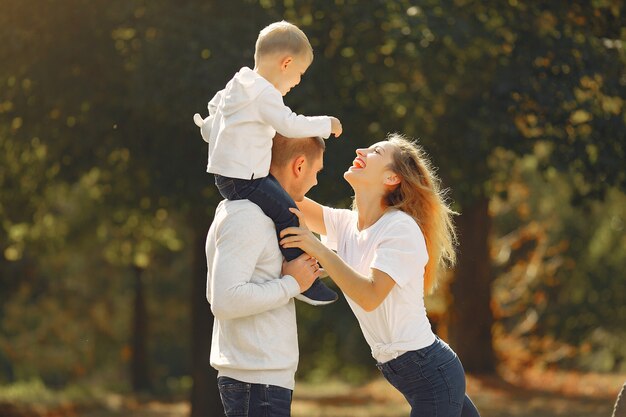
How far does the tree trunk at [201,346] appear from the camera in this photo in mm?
11797

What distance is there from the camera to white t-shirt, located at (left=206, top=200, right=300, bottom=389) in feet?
12.3

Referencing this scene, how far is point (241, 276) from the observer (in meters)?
A: 3.76

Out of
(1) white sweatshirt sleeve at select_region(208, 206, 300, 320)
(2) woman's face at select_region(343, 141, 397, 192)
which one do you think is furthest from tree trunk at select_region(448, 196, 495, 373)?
(1) white sweatshirt sleeve at select_region(208, 206, 300, 320)

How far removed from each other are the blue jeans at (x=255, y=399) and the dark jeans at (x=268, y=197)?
0.52 meters

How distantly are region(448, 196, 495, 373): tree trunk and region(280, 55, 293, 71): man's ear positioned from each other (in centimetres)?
1197

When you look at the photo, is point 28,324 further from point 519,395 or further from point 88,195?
point 519,395

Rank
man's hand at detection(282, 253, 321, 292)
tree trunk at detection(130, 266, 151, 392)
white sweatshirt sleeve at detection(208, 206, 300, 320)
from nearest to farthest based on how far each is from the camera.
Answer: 1. white sweatshirt sleeve at detection(208, 206, 300, 320)
2. man's hand at detection(282, 253, 321, 292)
3. tree trunk at detection(130, 266, 151, 392)

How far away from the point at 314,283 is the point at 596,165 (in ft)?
21.6

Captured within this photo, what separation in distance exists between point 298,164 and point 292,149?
72mm

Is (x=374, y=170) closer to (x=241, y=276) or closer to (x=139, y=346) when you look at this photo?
(x=241, y=276)

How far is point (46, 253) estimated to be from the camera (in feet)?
53.7

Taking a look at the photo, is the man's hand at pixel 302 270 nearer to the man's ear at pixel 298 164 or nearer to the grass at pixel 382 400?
the man's ear at pixel 298 164

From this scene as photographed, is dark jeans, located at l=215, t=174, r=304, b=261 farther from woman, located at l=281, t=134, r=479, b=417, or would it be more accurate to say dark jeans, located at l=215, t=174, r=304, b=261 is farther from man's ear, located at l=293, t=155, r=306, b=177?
man's ear, located at l=293, t=155, r=306, b=177

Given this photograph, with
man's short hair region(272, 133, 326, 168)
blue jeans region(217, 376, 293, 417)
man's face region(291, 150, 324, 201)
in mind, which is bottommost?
blue jeans region(217, 376, 293, 417)
